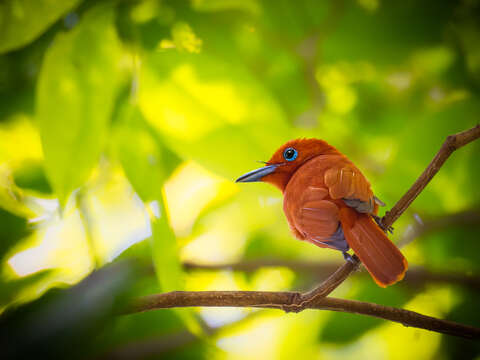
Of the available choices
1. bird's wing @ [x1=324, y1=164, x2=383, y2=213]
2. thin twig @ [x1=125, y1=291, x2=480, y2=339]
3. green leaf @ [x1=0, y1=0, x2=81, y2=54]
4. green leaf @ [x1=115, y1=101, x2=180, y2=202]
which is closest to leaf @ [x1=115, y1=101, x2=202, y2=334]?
green leaf @ [x1=115, y1=101, x2=180, y2=202]

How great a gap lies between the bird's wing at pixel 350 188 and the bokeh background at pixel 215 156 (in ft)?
0.77

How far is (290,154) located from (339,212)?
17 centimetres

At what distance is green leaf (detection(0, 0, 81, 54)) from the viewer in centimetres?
87

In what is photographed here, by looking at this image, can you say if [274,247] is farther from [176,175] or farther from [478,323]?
[478,323]

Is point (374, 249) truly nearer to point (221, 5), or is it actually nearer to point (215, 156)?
point (215, 156)

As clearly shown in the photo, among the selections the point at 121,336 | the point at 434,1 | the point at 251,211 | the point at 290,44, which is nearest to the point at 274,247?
the point at 251,211

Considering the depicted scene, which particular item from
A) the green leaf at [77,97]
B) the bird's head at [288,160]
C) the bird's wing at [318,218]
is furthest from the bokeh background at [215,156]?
the bird's wing at [318,218]

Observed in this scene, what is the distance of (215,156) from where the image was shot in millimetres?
868

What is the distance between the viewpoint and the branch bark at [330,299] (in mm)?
621

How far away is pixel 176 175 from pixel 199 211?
11 cm

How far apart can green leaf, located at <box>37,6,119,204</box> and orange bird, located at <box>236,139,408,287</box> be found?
0.34 meters

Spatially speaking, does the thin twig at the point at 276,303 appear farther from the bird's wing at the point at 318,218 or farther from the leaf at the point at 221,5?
the leaf at the point at 221,5

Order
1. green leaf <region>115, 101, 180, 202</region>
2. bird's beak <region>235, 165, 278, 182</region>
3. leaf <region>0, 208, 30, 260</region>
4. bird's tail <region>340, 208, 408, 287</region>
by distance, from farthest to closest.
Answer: leaf <region>0, 208, 30, 260</region> → green leaf <region>115, 101, 180, 202</region> → bird's beak <region>235, 165, 278, 182</region> → bird's tail <region>340, 208, 408, 287</region>

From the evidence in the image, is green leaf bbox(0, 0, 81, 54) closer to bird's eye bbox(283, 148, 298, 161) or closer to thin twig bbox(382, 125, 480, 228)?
bird's eye bbox(283, 148, 298, 161)
